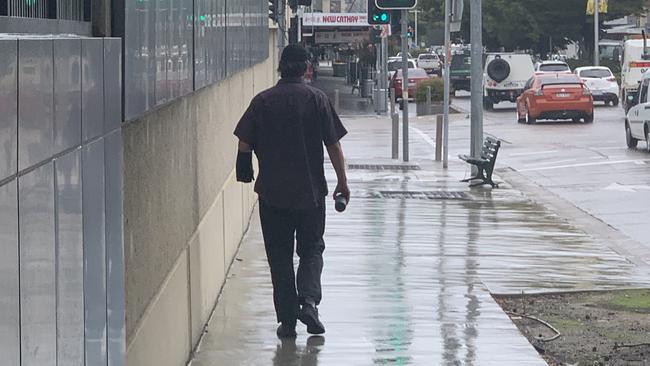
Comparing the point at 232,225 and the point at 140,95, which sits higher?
the point at 140,95

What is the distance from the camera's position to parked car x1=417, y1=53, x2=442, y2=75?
85906mm

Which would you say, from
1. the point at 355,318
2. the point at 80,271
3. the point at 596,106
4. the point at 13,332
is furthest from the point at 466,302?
the point at 596,106

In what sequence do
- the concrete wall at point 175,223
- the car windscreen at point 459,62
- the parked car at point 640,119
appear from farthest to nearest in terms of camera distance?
the car windscreen at point 459,62
the parked car at point 640,119
the concrete wall at point 175,223

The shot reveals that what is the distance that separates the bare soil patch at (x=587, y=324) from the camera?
27.6ft

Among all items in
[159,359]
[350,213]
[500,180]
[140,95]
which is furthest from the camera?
[500,180]

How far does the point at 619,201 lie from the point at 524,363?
11.5m

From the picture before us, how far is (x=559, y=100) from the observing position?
38.0 metres

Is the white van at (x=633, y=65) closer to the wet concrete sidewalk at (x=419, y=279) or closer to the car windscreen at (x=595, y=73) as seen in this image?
the car windscreen at (x=595, y=73)

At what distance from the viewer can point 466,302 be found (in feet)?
32.5

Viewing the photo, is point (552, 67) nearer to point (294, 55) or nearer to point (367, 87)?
point (367, 87)

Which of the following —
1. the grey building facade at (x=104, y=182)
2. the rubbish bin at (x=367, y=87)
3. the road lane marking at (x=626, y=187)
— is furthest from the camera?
the rubbish bin at (x=367, y=87)

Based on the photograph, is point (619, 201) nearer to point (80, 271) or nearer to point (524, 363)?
point (524, 363)

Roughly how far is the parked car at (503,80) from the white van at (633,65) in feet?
11.9

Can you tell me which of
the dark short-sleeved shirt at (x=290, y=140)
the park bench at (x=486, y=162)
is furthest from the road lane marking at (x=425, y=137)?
the dark short-sleeved shirt at (x=290, y=140)
